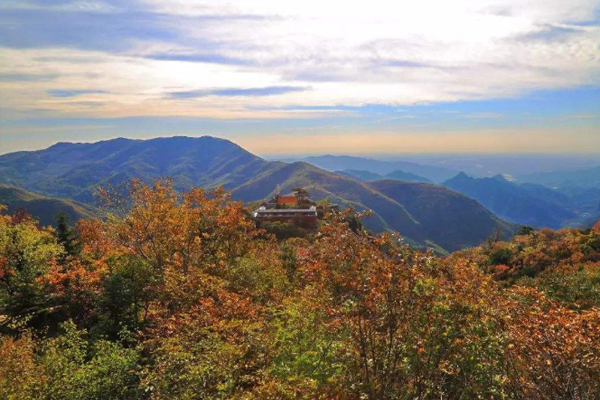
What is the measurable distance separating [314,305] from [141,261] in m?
13.8

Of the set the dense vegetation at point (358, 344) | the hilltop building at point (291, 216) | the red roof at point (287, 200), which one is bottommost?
the hilltop building at point (291, 216)

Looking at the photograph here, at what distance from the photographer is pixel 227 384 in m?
9.22

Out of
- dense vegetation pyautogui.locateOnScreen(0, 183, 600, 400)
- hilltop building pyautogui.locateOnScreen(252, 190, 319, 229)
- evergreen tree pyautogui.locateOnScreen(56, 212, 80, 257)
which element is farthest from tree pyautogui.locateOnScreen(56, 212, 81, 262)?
hilltop building pyautogui.locateOnScreen(252, 190, 319, 229)

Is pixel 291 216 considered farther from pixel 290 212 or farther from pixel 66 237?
pixel 66 237

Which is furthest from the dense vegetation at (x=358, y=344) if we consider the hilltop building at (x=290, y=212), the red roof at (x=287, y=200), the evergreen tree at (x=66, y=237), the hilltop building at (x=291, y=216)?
the red roof at (x=287, y=200)

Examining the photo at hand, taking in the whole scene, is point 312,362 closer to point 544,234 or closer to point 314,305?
point 314,305

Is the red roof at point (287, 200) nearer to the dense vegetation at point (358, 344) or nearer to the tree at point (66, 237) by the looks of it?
the tree at point (66, 237)

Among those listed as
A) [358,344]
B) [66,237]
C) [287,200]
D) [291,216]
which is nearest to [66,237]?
[66,237]

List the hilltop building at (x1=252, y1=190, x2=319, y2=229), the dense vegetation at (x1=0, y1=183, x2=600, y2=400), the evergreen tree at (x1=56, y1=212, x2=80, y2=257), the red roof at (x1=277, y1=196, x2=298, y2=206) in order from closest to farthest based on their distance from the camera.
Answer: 1. the dense vegetation at (x1=0, y1=183, x2=600, y2=400)
2. the evergreen tree at (x1=56, y1=212, x2=80, y2=257)
3. the hilltop building at (x1=252, y1=190, x2=319, y2=229)
4. the red roof at (x1=277, y1=196, x2=298, y2=206)

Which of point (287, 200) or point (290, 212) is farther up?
point (287, 200)

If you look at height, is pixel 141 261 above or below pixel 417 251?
below

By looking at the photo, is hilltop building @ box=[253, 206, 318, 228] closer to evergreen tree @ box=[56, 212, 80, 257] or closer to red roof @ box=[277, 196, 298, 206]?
red roof @ box=[277, 196, 298, 206]

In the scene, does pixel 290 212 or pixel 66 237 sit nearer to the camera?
pixel 66 237

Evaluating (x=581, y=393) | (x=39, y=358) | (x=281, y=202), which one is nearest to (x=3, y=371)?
(x=39, y=358)
